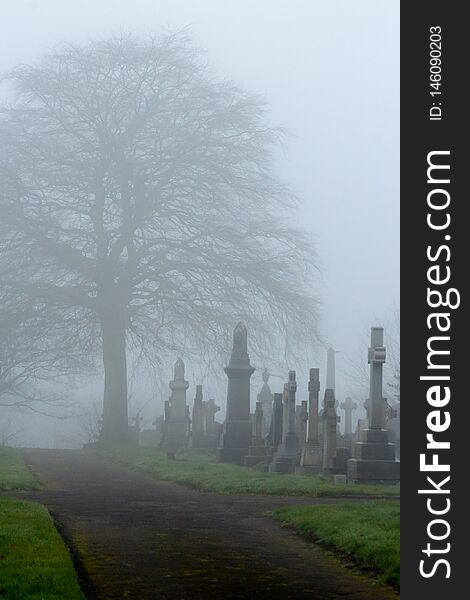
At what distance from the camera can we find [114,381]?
32469 mm

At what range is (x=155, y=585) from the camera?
26.3ft

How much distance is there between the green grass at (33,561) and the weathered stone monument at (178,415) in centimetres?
1922

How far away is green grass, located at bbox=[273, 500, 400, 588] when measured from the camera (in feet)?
29.7

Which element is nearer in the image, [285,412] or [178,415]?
[285,412]

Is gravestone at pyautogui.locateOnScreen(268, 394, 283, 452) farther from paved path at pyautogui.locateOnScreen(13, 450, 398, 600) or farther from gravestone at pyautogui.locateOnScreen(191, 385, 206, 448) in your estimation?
paved path at pyautogui.locateOnScreen(13, 450, 398, 600)

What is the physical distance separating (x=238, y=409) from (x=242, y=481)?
756 centimetres

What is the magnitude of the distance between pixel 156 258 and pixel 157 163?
2.71 meters

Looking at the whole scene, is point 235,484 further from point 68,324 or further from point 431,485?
point 68,324

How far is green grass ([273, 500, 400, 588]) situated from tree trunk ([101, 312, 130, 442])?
1880 centimetres

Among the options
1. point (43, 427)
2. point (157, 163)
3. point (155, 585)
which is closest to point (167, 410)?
point (157, 163)

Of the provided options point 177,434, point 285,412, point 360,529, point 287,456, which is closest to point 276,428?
point 285,412

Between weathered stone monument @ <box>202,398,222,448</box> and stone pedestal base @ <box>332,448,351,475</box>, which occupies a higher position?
weathered stone monument @ <box>202,398,222,448</box>

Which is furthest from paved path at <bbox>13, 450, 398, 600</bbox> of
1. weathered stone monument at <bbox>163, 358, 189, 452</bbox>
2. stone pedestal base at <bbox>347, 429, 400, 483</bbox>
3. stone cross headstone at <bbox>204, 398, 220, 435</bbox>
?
stone cross headstone at <bbox>204, 398, 220, 435</bbox>

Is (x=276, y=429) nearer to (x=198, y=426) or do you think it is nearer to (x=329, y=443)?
(x=329, y=443)
